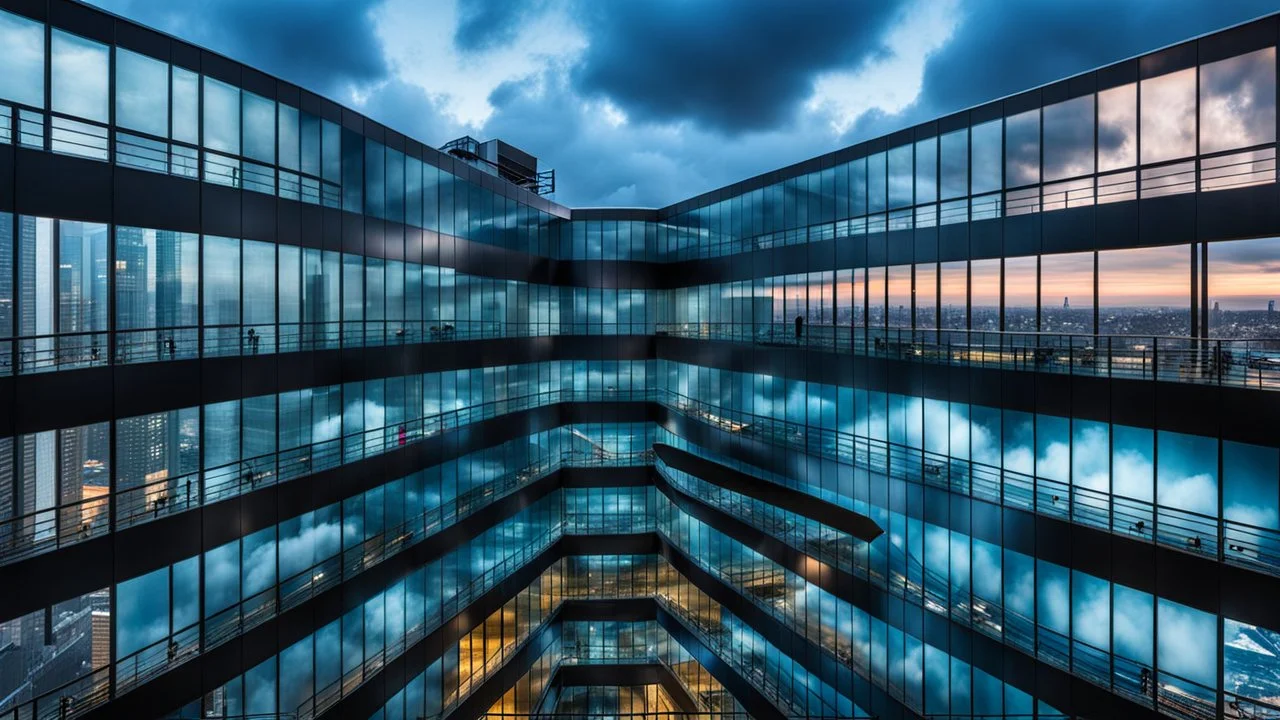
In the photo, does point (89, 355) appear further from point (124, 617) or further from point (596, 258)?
point (596, 258)

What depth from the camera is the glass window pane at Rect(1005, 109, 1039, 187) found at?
17.4 meters

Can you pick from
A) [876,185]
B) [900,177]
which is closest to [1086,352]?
[900,177]

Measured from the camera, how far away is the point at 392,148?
22.3m

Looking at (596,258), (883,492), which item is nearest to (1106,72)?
Answer: (883,492)

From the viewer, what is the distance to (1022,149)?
17719mm

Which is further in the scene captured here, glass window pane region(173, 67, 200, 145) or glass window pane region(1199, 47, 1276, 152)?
glass window pane region(173, 67, 200, 145)

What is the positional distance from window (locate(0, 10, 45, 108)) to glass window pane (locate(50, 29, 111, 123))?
22cm

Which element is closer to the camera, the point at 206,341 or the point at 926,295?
the point at 206,341

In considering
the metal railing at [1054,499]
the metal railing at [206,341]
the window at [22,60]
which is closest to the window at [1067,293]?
the metal railing at [1054,499]

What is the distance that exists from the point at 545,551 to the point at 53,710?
2123cm

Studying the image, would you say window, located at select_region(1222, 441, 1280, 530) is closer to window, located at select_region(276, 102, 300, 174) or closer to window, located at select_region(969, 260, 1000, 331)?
window, located at select_region(969, 260, 1000, 331)

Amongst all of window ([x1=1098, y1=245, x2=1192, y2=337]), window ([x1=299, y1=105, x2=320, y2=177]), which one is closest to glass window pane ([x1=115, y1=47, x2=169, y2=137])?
window ([x1=299, y1=105, x2=320, y2=177])

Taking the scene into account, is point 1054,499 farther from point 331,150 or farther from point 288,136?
point 288,136

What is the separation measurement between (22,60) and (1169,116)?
25.8m
